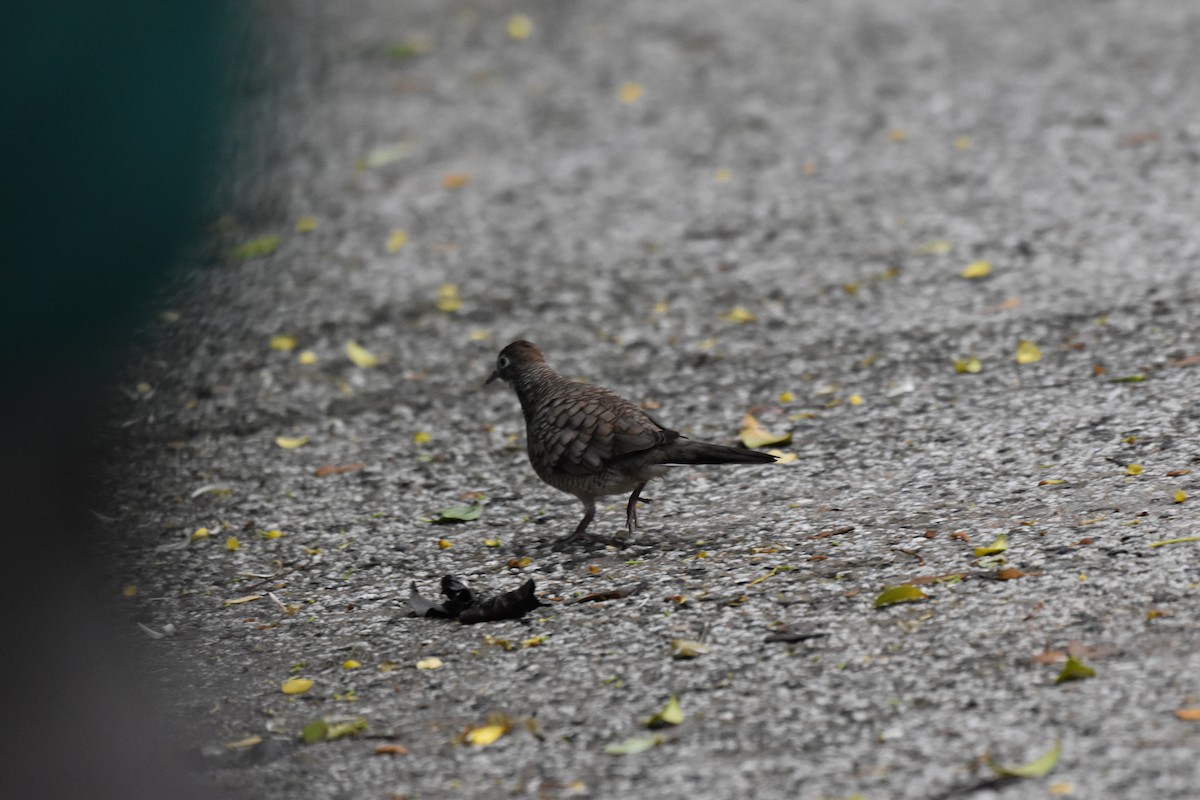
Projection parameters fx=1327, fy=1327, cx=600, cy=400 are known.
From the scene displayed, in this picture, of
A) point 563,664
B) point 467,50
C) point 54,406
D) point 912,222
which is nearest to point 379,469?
point 54,406

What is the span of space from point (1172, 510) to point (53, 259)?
3858 millimetres

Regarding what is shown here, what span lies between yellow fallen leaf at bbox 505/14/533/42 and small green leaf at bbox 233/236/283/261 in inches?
169

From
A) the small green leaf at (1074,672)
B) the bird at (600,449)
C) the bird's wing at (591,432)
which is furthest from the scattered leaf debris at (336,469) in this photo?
the small green leaf at (1074,672)

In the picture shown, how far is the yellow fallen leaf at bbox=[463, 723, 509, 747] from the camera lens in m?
3.93

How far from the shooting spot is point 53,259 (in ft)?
13.4

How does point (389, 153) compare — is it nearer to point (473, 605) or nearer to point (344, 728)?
point (473, 605)

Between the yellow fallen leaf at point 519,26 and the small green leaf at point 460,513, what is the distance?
297 inches

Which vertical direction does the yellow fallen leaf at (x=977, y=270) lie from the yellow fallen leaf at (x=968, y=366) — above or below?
above

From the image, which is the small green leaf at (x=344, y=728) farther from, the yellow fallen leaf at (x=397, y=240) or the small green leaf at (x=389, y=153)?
the small green leaf at (x=389, y=153)

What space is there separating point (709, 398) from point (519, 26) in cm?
699

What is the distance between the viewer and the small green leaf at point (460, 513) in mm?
5703

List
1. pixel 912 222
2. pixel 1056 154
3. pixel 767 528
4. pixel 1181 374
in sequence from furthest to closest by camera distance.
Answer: pixel 1056 154 < pixel 912 222 < pixel 1181 374 < pixel 767 528

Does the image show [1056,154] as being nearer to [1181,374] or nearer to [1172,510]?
[1181,374]

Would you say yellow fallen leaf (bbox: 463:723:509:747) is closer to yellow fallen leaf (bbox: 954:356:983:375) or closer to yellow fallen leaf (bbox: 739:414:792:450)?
yellow fallen leaf (bbox: 739:414:792:450)
